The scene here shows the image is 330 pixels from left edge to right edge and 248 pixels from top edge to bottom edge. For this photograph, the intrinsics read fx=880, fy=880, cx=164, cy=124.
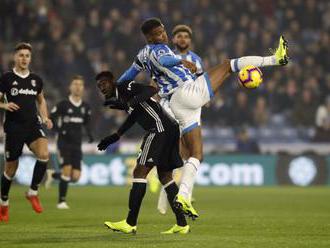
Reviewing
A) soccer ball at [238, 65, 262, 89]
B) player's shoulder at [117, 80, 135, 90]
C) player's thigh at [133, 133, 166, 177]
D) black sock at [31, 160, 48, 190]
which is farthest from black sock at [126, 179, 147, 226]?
black sock at [31, 160, 48, 190]

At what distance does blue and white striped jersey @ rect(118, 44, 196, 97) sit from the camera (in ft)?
31.5

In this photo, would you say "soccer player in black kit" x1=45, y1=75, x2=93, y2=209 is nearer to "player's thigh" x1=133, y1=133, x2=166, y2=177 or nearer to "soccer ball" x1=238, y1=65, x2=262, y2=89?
"player's thigh" x1=133, y1=133, x2=166, y2=177

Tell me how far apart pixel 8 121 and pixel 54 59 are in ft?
43.0

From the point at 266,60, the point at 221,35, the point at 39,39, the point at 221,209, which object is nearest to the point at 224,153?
the point at 221,35

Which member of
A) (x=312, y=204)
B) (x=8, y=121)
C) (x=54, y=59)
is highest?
(x=54, y=59)

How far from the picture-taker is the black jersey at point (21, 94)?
12.2 meters

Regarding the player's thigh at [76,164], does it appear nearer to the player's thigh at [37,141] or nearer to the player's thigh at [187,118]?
the player's thigh at [37,141]

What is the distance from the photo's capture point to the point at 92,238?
9.43m

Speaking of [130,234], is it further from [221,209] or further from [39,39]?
[39,39]

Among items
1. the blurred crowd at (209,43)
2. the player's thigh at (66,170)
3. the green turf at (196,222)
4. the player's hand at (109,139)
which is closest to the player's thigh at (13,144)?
the green turf at (196,222)

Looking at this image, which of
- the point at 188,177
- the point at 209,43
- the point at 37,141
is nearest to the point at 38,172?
the point at 37,141

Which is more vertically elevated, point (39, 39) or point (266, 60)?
point (39, 39)

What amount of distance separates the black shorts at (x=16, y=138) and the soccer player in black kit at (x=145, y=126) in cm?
283

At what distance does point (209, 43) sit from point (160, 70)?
55.1 feet
